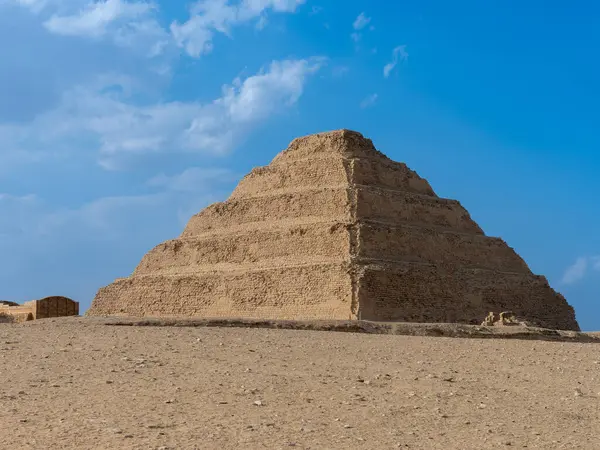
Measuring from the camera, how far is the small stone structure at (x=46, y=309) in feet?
111

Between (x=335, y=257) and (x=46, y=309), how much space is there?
13.8m

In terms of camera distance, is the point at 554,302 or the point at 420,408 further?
the point at 554,302

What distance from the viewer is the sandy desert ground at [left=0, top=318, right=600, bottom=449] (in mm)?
7473

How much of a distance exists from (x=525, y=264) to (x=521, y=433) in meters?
30.4

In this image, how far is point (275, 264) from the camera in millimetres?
31484

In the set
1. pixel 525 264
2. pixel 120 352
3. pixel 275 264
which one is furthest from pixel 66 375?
pixel 525 264

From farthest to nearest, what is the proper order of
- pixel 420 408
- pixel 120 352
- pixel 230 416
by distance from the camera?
1. pixel 120 352
2. pixel 420 408
3. pixel 230 416

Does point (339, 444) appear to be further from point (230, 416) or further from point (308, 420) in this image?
point (230, 416)

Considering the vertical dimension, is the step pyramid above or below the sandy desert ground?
above

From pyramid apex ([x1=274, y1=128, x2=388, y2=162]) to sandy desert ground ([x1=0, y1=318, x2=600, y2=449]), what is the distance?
2275 cm

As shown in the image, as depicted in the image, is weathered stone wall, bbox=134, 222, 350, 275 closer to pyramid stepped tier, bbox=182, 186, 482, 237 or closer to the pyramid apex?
pyramid stepped tier, bbox=182, 186, 482, 237

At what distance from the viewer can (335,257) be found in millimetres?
30000

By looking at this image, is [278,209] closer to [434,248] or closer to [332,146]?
[332,146]

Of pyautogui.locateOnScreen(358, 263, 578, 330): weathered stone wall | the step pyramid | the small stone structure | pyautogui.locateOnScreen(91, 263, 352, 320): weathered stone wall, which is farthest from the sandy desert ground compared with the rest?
the small stone structure
